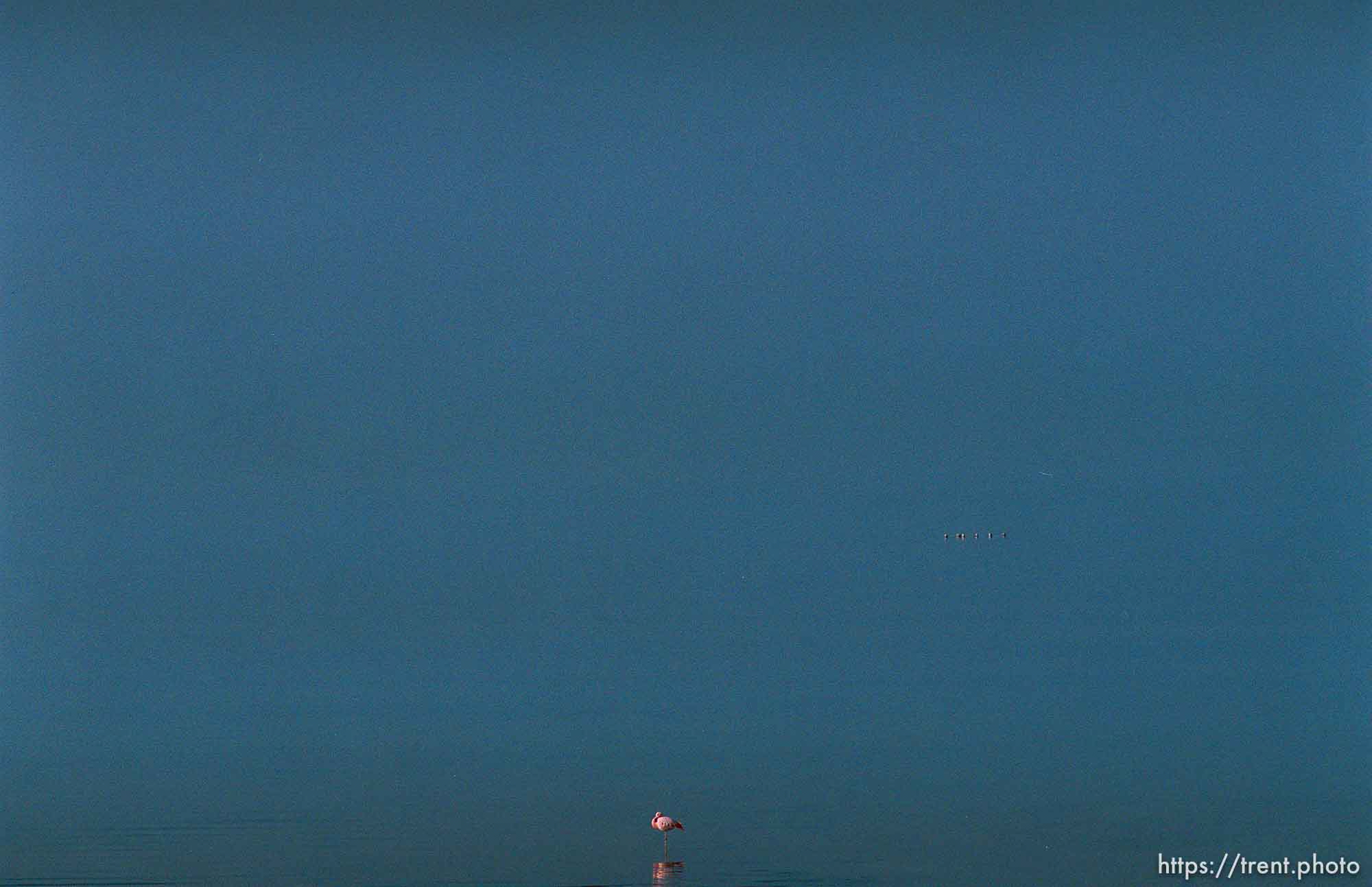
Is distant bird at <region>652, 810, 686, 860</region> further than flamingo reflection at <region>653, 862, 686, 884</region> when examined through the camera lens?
Yes

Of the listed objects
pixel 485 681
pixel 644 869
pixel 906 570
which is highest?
pixel 906 570

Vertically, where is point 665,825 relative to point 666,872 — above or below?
above

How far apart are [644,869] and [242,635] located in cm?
1297

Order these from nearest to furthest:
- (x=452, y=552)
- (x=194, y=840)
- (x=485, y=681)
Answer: (x=194, y=840)
(x=485, y=681)
(x=452, y=552)

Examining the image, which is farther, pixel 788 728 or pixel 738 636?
pixel 738 636

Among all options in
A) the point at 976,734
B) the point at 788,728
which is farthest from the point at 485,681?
the point at 976,734

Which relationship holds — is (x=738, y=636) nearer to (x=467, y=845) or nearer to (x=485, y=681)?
(x=485, y=681)

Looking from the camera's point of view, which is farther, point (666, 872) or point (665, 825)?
point (665, 825)

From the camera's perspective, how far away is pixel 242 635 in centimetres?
2761

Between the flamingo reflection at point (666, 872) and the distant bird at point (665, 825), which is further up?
the distant bird at point (665, 825)

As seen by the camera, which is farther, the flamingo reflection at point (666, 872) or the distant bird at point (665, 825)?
the distant bird at point (665, 825)

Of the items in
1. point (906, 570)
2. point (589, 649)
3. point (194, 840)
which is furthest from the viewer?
point (906, 570)

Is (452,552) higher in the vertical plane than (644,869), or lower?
higher

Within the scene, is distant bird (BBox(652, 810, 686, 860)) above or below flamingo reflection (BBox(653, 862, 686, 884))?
above
